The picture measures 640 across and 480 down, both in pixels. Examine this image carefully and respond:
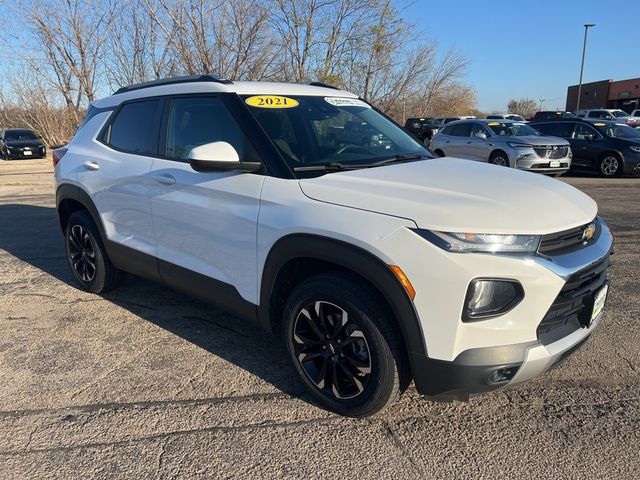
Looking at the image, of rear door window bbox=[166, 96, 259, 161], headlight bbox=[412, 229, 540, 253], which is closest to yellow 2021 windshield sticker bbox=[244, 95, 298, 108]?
rear door window bbox=[166, 96, 259, 161]

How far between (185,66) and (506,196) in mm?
19938

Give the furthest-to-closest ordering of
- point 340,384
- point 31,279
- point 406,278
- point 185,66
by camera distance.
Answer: point 185,66
point 31,279
point 340,384
point 406,278

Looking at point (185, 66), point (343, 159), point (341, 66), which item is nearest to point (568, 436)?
point (343, 159)

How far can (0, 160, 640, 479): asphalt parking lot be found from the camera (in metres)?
2.46

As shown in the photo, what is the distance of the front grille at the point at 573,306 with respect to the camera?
7.77 feet

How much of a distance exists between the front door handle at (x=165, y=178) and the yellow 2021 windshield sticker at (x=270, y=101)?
2.47 feet

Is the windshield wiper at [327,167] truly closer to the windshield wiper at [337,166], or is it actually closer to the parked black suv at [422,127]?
the windshield wiper at [337,166]

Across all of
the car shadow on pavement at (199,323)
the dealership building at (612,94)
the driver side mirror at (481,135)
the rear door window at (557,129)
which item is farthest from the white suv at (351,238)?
the dealership building at (612,94)

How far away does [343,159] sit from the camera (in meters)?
3.21

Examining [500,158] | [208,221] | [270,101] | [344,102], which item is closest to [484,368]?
[208,221]

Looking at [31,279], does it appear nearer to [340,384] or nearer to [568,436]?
[340,384]

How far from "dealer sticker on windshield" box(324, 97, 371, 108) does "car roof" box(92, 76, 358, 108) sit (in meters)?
0.05

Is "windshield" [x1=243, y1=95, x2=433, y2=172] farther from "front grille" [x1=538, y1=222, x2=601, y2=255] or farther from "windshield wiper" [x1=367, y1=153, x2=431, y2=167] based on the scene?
"front grille" [x1=538, y1=222, x2=601, y2=255]

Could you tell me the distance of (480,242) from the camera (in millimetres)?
2281
